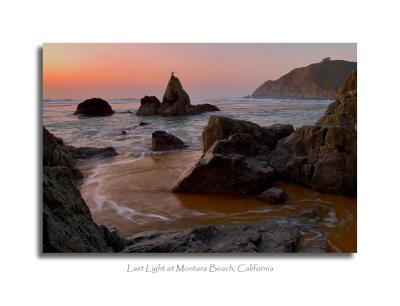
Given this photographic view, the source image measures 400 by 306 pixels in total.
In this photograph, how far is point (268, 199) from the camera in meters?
4.38

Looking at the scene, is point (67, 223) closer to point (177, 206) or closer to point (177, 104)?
point (177, 206)

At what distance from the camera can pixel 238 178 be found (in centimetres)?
463

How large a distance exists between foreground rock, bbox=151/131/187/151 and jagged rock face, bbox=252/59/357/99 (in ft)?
5.61

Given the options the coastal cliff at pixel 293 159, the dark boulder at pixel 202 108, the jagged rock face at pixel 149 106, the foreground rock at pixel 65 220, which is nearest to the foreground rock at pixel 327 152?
the coastal cliff at pixel 293 159

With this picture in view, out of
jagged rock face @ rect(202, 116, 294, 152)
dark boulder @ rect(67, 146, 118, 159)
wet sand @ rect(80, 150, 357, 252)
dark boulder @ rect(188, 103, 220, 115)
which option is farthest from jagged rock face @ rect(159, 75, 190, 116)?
dark boulder @ rect(67, 146, 118, 159)

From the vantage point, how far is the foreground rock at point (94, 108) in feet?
14.9

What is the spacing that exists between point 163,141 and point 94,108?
1.33 m

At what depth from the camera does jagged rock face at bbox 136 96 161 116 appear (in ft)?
15.2

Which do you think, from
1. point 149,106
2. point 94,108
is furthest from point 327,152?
point 94,108

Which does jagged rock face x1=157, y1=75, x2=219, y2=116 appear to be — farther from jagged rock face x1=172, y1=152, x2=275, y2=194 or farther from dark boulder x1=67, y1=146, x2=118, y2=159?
dark boulder x1=67, y1=146, x2=118, y2=159
